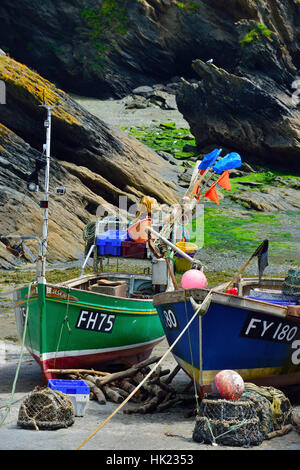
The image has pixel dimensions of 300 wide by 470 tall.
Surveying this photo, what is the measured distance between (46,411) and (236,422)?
3.02 m

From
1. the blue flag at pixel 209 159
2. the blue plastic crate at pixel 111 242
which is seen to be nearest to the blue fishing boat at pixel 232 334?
the blue plastic crate at pixel 111 242

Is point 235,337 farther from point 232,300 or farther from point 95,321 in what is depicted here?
point 95,321

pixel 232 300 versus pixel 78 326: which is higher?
pixel 232 300

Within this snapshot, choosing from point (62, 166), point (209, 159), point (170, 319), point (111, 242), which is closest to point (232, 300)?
point (170, 319)

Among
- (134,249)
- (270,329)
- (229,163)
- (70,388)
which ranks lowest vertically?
(70,388)

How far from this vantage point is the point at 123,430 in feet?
37.8

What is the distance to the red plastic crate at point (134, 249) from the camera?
18.0 m

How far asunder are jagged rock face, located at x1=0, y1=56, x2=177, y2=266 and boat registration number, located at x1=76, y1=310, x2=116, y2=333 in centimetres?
1664

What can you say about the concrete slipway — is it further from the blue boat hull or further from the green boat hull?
the green boat hull

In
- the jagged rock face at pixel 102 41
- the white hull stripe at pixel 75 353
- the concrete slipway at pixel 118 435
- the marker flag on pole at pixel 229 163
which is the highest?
the jagged rock face at pixel 102 41

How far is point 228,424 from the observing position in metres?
10.6

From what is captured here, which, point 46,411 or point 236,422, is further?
point 46,411

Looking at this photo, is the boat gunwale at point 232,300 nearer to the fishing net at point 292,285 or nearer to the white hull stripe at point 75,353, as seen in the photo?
the fishing net at point 292,285

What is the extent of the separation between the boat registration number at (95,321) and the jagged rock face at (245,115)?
41938mm
